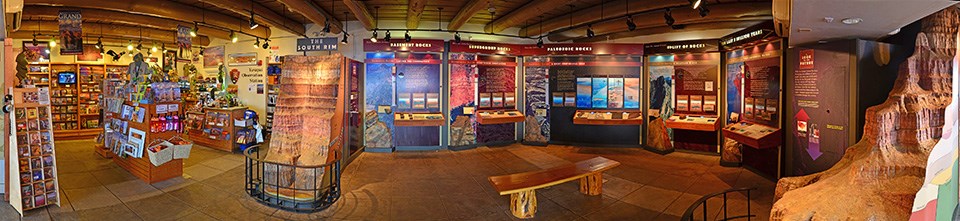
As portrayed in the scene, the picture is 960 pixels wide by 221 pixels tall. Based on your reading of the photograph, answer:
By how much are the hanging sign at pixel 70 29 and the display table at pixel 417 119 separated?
531cm

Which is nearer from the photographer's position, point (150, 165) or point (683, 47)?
point (150, 165)

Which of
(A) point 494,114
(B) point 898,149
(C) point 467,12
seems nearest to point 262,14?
(C) point 467,12

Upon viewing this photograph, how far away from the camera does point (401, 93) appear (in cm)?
856

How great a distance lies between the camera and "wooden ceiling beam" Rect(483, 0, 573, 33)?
6.59 metres

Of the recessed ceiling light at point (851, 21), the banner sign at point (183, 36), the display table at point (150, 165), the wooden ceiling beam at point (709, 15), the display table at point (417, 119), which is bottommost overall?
the display table at point (150, 165)

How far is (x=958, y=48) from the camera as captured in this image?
127 inches

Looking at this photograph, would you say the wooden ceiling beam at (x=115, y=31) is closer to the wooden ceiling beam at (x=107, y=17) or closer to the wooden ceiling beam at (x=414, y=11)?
the wooden ceiling beam at (x=107, y=17)

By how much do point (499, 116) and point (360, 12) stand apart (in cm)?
361

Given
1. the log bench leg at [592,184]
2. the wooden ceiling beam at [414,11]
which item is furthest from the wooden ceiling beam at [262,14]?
the log bench leg at [592,184]

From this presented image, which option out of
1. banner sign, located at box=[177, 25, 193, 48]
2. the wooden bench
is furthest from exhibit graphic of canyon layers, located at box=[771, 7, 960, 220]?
banner sign, located at box=[177, 25, 193, 48]

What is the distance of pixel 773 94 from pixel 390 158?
6.58m

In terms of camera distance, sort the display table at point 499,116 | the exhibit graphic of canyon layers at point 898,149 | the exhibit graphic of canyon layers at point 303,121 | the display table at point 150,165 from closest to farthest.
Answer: the exhibit graphic of canyon layers at point 898,149, the exhibit graphic of canyon layers at point 303,121, the display table at point 150,165, the display table at point 499,116

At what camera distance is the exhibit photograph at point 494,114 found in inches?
132

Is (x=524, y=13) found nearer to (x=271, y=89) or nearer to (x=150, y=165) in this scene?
(x=150, y=165)
